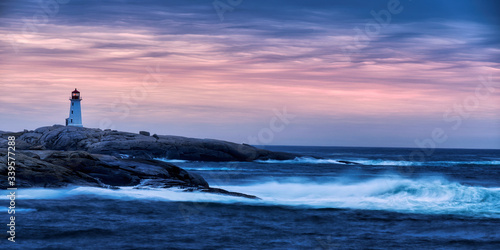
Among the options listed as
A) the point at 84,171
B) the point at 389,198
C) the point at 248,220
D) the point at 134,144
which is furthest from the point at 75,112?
the point at 248,220

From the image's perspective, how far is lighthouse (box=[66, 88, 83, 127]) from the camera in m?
80.6

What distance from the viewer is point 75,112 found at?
80875 millimetres

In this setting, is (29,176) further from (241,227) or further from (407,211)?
(407,211)

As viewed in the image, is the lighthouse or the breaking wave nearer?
the breaking wave

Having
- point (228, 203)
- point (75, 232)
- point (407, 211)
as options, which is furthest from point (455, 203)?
point (75, 232)

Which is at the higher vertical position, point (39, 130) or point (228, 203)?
point (39, 130)

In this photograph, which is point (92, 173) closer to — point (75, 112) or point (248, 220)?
point (248, 220)

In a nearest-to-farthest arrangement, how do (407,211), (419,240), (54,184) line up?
(419,240) → (407,211) → (54,184)

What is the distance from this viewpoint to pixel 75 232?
628 inches

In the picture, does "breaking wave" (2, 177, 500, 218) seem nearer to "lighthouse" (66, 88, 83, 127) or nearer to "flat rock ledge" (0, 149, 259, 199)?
"flat rock ledge" (0, 149, 259, 199)

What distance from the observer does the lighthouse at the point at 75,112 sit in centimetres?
8062

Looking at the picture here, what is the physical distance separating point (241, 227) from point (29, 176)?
11326mm

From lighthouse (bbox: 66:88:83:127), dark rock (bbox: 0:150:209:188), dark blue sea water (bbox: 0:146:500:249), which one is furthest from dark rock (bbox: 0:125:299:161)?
dark blue sea water (bbox: 0:146:500:249)

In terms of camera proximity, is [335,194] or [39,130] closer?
[335,194]
